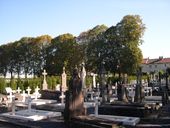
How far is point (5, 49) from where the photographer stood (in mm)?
73062

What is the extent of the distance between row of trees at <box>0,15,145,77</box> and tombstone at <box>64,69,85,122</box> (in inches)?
1285

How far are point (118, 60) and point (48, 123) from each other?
37.0 m

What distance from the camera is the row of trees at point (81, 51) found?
50531 millimetres

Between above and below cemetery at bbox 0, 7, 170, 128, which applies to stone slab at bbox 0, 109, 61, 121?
below

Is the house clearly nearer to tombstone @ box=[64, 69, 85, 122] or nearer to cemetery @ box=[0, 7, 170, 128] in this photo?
cemetery @ box=[0, 7, 170, 128]

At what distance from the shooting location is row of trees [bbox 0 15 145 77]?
50.5 meters

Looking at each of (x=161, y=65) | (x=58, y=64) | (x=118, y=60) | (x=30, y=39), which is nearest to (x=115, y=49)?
(x=118, y=60)

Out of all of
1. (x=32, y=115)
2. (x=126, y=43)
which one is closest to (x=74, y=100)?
(x=32, y=115)

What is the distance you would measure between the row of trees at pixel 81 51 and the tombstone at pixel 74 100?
3263cm

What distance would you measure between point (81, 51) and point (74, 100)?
4789 cm

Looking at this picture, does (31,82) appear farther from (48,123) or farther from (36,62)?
(36,62)

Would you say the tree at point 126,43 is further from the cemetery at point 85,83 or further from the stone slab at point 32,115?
the stone slab at point 32,115

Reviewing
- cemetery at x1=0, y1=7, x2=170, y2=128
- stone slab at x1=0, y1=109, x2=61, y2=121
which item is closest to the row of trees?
cemetery at x1=0, y1=7, x2=170, y2=128

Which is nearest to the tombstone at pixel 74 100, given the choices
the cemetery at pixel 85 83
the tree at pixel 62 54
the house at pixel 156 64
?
the cemetery at pixel 85 83
